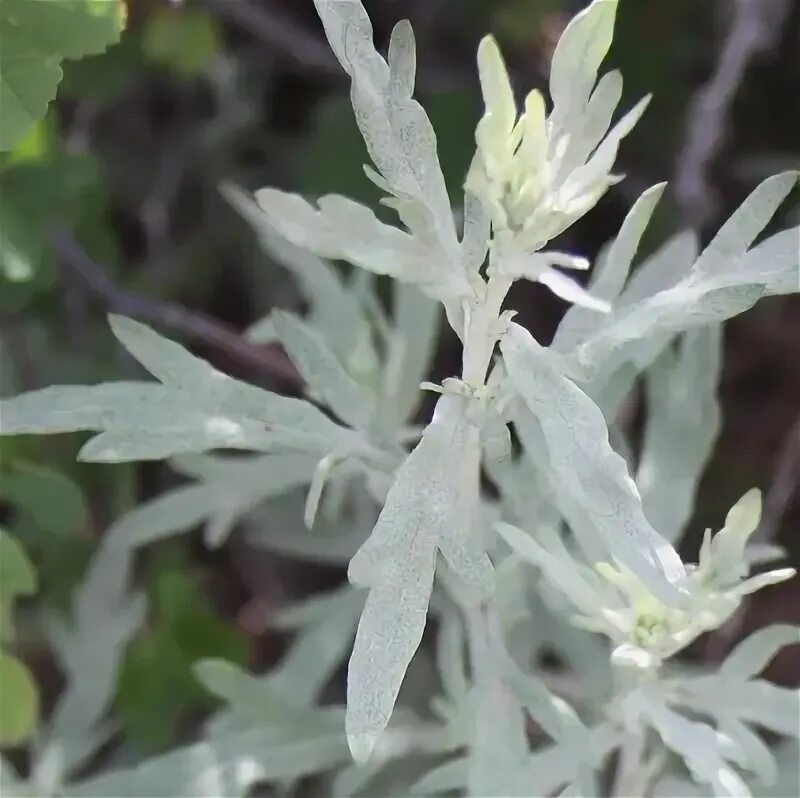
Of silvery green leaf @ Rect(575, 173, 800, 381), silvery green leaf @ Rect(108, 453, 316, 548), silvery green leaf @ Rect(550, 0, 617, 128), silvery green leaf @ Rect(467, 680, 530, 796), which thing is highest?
silvery green leaf @ Rect(550, 0, 617, 128)

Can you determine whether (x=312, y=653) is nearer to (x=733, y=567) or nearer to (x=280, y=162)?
(x=733, y=567)

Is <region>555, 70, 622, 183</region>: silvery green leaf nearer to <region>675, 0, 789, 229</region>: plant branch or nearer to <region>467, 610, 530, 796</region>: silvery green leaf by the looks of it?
<region>467, 610, 530, 796</region>: silvery green leaf

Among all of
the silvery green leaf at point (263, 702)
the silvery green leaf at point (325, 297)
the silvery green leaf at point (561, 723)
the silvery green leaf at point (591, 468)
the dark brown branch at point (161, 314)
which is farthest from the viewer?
the dark brown branch at point (161, 314)

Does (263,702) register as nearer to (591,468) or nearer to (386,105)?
(591,468)

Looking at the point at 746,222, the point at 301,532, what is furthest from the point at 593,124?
the point at 301,532

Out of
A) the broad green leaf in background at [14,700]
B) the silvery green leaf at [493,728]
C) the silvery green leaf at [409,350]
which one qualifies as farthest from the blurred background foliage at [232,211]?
the silvery green leaf at [493,728]

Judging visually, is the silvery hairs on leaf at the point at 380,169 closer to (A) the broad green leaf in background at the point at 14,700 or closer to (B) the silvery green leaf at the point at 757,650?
(B) the silvery green leaf at the point at 757,650

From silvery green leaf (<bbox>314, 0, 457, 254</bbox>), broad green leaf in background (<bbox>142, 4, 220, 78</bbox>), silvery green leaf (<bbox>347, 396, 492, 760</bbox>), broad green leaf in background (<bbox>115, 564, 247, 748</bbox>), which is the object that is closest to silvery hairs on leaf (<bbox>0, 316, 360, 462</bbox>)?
silvery green leaf (<bbox>347, 396, 492, 760</bbox>)
